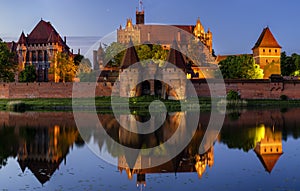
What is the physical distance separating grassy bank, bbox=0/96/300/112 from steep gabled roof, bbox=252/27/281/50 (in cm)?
2200

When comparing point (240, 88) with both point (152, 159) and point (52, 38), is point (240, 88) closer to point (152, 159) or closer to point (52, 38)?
point (52, 38)

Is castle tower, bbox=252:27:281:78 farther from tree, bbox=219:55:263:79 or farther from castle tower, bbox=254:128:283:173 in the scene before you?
castle tower, bbox=254:128:283:173

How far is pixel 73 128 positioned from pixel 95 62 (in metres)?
38.2

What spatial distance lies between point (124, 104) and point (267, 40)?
32.2m

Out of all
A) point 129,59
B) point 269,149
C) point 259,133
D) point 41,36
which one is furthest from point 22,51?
point 269,149

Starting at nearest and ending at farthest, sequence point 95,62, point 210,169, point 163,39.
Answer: point 210,169, point 95,62, point 163,39

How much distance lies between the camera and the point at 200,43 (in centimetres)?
6253

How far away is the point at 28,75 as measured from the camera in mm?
47625

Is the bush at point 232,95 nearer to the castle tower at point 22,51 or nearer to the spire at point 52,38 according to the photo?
the spire at point 52,38

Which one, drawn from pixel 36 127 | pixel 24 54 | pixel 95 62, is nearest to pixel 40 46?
pixel 24 54

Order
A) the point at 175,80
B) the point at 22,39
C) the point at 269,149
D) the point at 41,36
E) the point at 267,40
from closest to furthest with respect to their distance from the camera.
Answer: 1. the point at 269,149
2. the point at 175,80
3. the point at 22,39
4. the point at 41,36
5. the point at 267,40

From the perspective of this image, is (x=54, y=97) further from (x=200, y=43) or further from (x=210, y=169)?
(x=210, y=169)

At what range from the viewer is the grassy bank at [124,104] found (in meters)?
35.2

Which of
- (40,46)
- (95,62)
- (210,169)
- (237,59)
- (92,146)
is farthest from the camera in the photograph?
(95,62)
